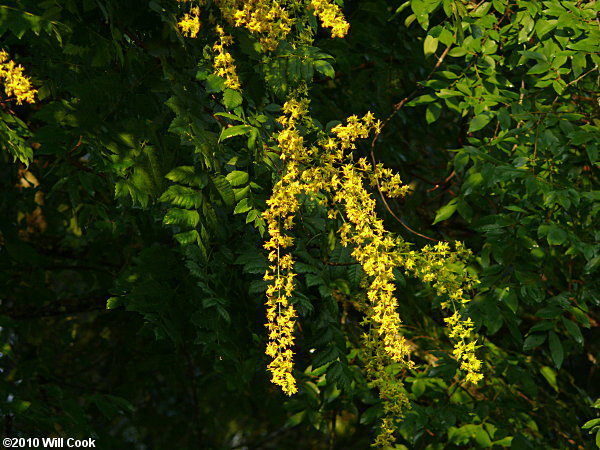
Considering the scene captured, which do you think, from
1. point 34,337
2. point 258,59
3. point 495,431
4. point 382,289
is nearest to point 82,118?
point 258,59

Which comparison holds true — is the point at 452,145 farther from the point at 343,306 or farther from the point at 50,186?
the point at 50,186

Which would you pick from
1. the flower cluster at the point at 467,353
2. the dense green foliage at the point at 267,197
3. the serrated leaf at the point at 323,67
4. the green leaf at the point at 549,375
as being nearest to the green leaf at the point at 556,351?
→ the dense green foliage at the point at 267,197

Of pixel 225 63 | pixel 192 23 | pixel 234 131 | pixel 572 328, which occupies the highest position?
pixel 192 23

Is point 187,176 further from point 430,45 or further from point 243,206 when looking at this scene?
point 430,45

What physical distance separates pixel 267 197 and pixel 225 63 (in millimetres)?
400

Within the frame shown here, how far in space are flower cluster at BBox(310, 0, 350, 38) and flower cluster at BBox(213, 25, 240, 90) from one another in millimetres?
251

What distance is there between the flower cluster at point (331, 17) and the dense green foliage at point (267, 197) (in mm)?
143

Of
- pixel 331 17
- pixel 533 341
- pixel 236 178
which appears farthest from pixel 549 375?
A: pixel 331 17

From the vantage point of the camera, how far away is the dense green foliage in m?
2.26

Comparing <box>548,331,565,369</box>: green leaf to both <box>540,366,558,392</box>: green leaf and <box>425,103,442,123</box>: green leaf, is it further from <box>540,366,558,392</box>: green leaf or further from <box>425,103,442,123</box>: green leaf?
<box>425,103,442,123</box>: green leaf

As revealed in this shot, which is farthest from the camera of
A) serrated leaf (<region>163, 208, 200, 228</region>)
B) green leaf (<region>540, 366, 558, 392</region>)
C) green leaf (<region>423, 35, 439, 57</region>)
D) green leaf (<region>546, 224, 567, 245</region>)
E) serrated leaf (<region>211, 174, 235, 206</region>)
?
green leaf (<region>540, 366, 558, 392</region>)

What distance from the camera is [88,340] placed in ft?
18.6

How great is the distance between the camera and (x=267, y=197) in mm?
2334

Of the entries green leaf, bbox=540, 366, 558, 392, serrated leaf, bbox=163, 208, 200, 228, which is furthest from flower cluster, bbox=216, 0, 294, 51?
green leaf, bbox=540, 366, 558, 392
